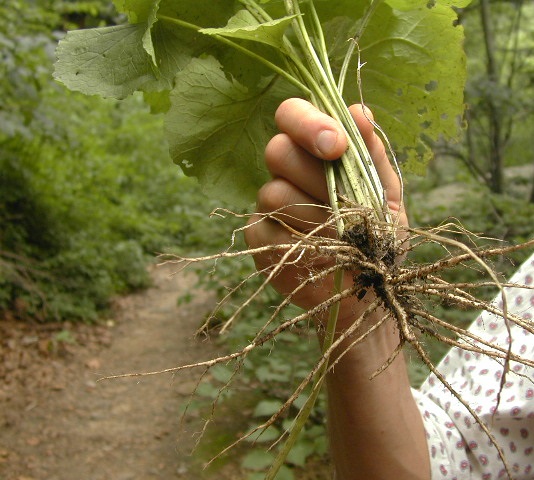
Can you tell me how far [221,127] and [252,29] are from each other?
0.30 m

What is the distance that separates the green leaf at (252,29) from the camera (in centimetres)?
93

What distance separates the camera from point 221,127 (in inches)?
46.8

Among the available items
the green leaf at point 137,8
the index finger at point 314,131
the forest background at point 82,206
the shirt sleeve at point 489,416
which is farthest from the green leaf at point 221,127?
the forest background at point 82,206

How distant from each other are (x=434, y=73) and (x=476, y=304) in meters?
0.52

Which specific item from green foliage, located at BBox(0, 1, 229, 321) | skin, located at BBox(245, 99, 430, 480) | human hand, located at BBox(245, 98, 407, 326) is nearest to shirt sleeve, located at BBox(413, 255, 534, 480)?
skin, located at BBox(245, 99, 430, 480)

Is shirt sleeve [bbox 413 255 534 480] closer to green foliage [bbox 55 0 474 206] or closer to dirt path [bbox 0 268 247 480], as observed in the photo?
green foliage [bbox 55 0 474 206]

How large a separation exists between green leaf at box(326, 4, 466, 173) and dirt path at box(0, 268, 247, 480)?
1391 mm

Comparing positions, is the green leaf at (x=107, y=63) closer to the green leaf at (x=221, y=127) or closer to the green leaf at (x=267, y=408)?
the green leaf at (x=221, y=127)

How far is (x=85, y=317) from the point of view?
4.43 metres

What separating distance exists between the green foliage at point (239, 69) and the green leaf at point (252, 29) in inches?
2.2

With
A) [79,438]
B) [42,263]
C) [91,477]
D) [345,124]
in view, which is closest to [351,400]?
[345,124]

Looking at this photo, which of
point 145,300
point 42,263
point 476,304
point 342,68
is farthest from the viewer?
point 145,300

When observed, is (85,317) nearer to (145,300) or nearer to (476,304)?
(145,300)

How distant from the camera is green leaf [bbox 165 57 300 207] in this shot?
1138 millimetres
